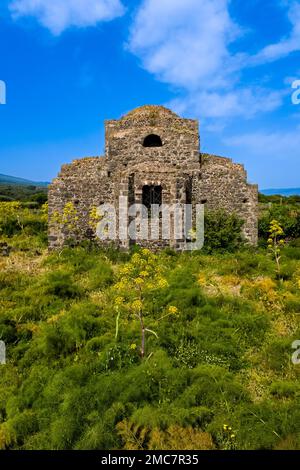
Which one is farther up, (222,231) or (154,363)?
(222,231)

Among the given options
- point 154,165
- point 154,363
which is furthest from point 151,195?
point 154,363

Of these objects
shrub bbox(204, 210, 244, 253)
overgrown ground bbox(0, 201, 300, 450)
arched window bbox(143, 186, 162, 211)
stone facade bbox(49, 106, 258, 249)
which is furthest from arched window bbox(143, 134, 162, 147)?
overgrown ground bbox(0, 201, 300, 450)

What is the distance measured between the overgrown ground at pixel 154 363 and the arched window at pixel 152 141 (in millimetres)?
9958

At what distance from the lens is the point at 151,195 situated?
1905cm

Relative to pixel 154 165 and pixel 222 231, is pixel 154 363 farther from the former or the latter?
pixel 154 165

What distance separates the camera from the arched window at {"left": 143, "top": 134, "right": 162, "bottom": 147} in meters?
21.0

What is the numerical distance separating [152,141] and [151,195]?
13.8 ft

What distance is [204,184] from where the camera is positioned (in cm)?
2016

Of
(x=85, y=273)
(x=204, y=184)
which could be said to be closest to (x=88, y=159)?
(x=204, y=184)

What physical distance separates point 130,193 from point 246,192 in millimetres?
6623

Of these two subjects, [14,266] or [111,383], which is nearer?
[111,383]
